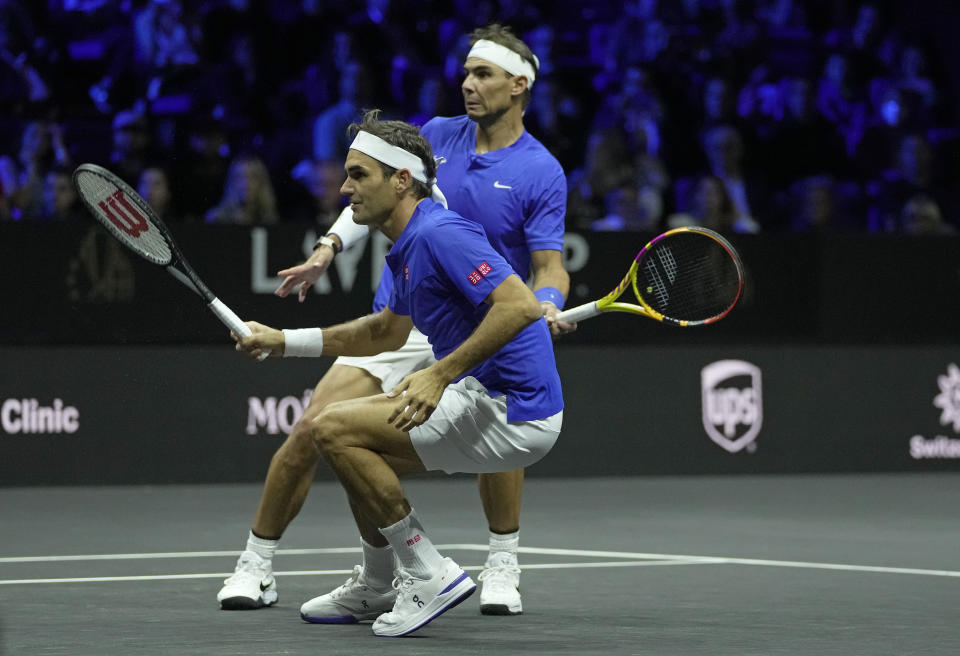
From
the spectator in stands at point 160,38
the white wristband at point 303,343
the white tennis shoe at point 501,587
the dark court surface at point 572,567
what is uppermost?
the spectator in stands at point 160,38

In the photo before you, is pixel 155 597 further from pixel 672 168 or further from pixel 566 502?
pixel 672 168

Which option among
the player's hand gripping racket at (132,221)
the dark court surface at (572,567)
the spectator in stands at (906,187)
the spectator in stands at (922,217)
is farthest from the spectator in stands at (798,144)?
the player's hand gripping racket at (132,221)

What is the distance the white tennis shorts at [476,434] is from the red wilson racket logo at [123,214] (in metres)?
1.14

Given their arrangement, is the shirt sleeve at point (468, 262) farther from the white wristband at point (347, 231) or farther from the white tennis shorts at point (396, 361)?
the white wristband at point (347, 231)

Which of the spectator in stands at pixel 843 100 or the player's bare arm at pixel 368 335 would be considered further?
the spectator in stands at pixel 843 100

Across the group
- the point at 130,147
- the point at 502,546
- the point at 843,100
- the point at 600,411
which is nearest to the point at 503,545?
the point at 502,546

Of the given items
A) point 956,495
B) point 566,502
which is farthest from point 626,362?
point 956,495

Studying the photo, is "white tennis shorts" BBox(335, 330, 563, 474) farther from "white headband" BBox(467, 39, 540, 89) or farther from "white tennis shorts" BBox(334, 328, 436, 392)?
"white headband" BBox(467, 39, 540, 89)

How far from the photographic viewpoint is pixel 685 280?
6.05 metres

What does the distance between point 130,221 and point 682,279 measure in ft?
6.30

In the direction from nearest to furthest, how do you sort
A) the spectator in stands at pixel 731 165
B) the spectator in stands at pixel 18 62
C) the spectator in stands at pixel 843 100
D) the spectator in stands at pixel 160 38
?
the spectator in stands at pixel 18 62
the spectator in stands at pixel 160 38
the spectator in stands at pixel 731 165
the spectator in stands at pixel 843 100

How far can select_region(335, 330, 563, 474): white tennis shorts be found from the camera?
16.5ft

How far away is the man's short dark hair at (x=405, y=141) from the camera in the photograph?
16.8 ft

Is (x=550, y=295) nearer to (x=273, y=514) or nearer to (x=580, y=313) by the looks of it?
(x=580, y=313)
